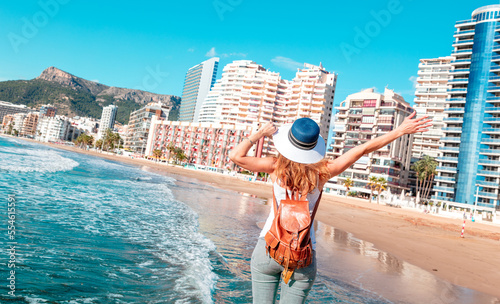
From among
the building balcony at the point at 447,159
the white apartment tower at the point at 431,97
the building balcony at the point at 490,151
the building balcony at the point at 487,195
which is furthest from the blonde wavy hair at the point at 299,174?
the white apartment tower at the point at 431,97

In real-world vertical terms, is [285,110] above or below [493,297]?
above

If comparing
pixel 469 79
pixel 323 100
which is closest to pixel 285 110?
pixel 323 100

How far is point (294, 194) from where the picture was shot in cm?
241

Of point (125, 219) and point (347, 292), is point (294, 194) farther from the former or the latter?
point (125, 219)

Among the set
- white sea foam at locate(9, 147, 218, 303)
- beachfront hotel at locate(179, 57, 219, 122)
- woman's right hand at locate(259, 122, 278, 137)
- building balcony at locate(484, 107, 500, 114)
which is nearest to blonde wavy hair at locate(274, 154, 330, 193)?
woman's right hand at locate(259, 122, 278, 137)

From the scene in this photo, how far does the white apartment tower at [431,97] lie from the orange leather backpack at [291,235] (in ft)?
298

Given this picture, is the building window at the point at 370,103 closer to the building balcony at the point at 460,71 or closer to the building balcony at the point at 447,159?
the building balcony at the point at 460,71

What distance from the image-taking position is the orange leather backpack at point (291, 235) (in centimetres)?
232

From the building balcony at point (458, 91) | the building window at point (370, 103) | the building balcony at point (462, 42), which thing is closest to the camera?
the building balcony at point (458, 91)

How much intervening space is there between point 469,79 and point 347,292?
2905 inches

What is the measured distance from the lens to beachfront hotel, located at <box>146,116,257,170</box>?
329 ft

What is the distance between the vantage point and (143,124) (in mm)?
141625

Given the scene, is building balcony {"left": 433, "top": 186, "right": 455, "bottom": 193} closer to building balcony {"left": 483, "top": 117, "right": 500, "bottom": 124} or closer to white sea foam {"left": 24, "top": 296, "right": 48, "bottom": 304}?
building balcony {"left": 483, "top": 117, "right": 500, "bottom": 124}

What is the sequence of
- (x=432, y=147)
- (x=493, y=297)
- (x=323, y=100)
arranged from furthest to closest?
(x=323, y=100)
(x=432, y=147)
(x=493, y=297)
